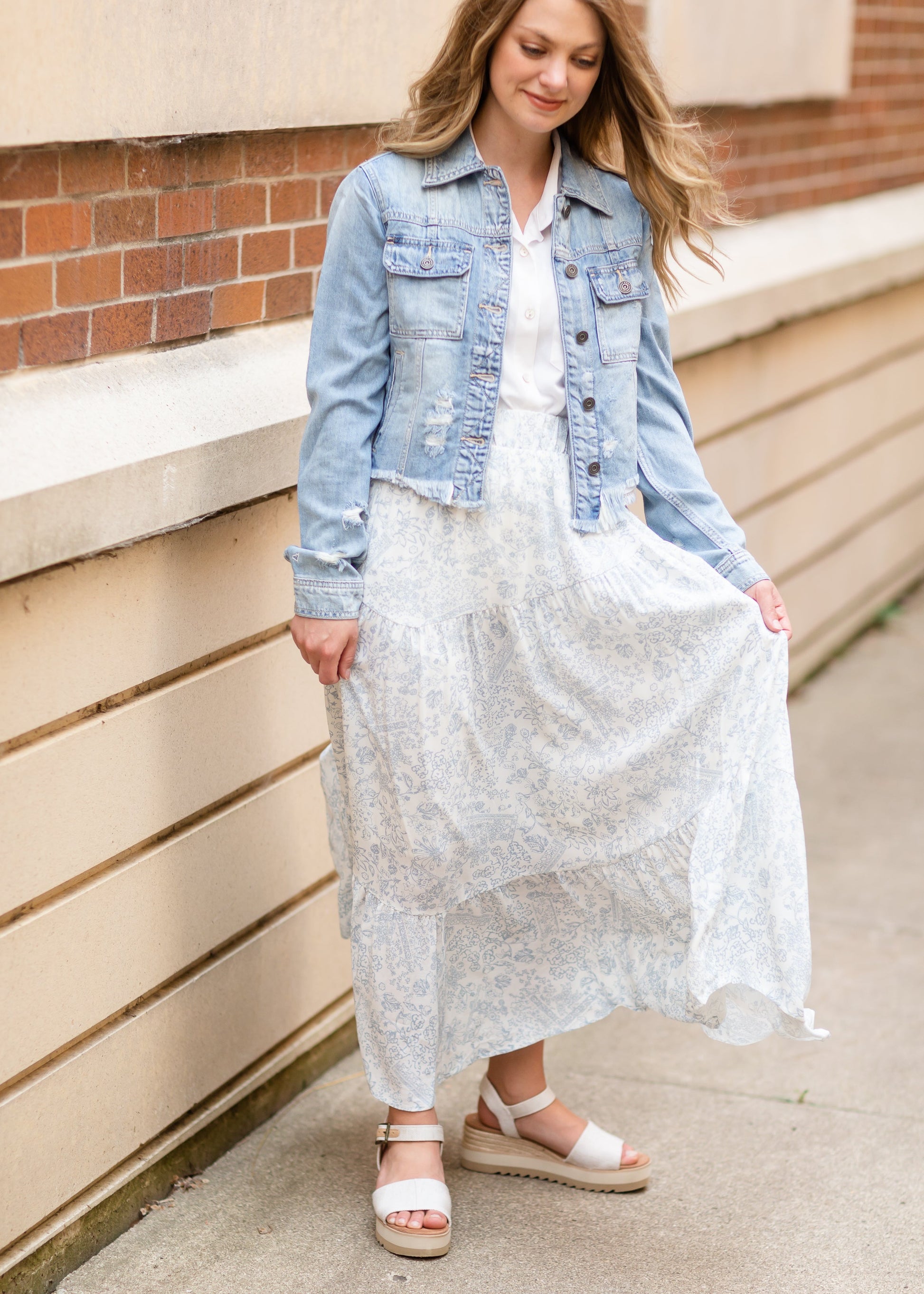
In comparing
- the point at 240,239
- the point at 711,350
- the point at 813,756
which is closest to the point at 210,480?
the point at 240,239

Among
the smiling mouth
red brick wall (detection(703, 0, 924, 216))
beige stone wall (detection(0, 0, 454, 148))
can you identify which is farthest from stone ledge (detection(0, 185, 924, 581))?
red brick wall (detection(703, 0, 924, 216))

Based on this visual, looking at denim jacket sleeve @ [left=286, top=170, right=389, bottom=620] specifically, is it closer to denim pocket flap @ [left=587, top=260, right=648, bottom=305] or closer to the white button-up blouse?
the white button-up blouse

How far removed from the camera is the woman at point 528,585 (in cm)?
241

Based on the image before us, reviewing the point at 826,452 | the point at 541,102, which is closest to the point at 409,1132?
the point at 541,102

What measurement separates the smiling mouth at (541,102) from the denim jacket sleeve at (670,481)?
1.34 ft

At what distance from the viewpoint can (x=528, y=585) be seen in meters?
2.51

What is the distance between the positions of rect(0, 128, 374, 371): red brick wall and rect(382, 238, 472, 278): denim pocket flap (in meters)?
0.48

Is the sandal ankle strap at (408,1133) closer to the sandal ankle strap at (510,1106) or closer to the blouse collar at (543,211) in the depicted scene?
the sandal ankle strap at (510,1106)

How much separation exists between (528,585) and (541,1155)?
111cm

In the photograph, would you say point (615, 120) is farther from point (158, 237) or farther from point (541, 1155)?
point (541, 1155)

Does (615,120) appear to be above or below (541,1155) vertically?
above

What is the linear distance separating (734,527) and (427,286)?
694mm

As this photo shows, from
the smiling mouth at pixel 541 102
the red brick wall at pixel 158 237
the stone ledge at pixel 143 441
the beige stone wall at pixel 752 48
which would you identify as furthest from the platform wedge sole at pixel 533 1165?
the beige stone wall at pixel 752 48

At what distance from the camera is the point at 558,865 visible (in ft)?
8.76
